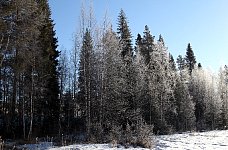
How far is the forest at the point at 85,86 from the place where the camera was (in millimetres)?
21516

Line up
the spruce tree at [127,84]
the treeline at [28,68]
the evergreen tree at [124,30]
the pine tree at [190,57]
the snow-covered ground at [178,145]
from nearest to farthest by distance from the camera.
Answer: the snow-covered ground at [178,145], the treeline at [28,68], the spruce tree at [127,84], the evergreen tree at [124,30], the pine tree at [190,57]

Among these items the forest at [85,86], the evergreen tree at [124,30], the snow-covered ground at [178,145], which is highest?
the evergreen tree at [124,30]

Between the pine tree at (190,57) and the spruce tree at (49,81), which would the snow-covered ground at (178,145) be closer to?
the spruce tree at (49,81)

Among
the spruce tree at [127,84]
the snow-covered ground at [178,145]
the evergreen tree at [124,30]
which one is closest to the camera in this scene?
the snow-covered ground at [178,145]

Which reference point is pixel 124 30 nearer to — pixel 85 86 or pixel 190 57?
pixel 85 86

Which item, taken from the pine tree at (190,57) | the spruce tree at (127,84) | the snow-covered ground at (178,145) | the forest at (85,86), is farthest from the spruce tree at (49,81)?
the pine tree at (190,57)

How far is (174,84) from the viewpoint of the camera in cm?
4628

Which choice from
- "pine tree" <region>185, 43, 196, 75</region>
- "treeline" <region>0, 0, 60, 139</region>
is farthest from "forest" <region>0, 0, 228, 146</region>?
"pine tree" <region>185, 43, 196, 75</region>

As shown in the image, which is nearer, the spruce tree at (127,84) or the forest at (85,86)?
the forest at (85,86)

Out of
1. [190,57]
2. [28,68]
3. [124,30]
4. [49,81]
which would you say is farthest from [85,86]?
[190,57]

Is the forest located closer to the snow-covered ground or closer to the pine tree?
the snow-covered ground

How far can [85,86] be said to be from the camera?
29688 millimetres

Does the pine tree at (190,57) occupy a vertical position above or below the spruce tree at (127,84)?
above

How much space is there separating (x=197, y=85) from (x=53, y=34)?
117 ft
